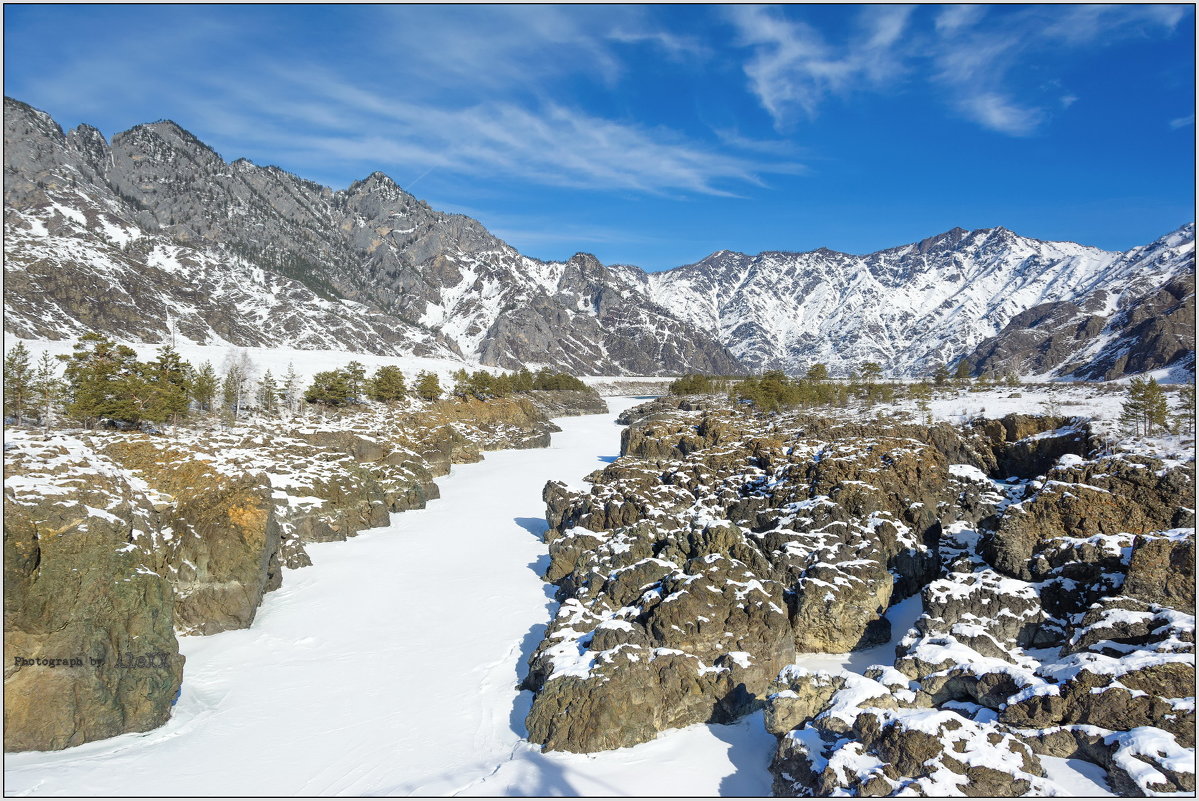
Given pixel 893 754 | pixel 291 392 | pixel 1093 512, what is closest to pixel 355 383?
pixel 291 392

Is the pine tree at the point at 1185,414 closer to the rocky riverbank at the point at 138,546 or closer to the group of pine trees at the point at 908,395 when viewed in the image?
the group of pine trees at the point at 908,395

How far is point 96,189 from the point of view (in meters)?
199

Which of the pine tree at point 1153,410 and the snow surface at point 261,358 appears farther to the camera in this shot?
the snow surface at point 261,358

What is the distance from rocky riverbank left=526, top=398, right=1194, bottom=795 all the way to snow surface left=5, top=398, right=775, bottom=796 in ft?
3.39

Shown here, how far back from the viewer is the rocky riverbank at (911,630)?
11258 mm

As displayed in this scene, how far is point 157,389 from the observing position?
34812 millimetres

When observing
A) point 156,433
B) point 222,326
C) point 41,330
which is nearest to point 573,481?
point 156,433

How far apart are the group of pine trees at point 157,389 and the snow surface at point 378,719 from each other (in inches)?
651

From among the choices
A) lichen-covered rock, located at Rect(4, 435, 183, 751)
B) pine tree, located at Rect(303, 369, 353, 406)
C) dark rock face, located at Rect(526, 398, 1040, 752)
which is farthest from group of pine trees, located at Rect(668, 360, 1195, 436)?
pine tree, located at Rect(303, 369, 353, 406)

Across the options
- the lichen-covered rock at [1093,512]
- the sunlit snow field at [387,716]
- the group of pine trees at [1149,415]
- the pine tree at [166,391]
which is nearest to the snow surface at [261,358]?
the pine tree at [166,391]

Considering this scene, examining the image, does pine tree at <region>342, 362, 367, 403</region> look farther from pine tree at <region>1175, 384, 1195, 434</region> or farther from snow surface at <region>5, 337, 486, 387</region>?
pine tree at <region>1175, 384, 1195, 434</region>

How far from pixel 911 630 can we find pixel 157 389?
38915 millimetres

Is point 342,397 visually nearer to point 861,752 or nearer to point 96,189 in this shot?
point 861,752

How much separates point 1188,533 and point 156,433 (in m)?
43.5
